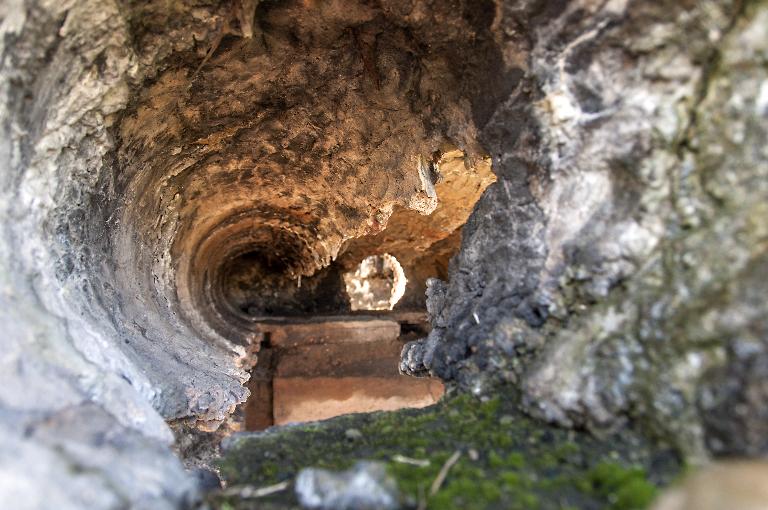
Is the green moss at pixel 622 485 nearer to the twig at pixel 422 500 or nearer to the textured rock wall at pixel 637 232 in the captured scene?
the textured rock wall at pixel 637 232

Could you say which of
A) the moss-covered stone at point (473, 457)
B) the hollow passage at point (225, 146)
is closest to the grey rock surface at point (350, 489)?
the moss-covered stone at point (473, 457)

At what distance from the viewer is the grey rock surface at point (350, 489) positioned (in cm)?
A: 162

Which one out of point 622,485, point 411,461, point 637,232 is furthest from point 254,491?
point 637,232

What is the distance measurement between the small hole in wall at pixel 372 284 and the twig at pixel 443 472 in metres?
8.40

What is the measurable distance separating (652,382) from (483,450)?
60 cm

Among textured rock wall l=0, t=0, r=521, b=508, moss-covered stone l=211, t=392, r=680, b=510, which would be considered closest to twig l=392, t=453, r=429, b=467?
moss-covered stone l=211, t=392, r=680, b=510

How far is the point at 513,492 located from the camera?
162 cm

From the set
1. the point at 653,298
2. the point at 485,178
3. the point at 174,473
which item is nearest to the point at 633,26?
the point at 653,298

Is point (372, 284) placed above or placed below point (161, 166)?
below

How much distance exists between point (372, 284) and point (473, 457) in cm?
886

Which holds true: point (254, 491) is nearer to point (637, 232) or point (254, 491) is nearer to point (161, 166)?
point (637, 232)

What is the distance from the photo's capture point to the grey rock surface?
1621 millimetres

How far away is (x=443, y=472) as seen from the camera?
175cm

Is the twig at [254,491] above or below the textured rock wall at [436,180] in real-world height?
below
